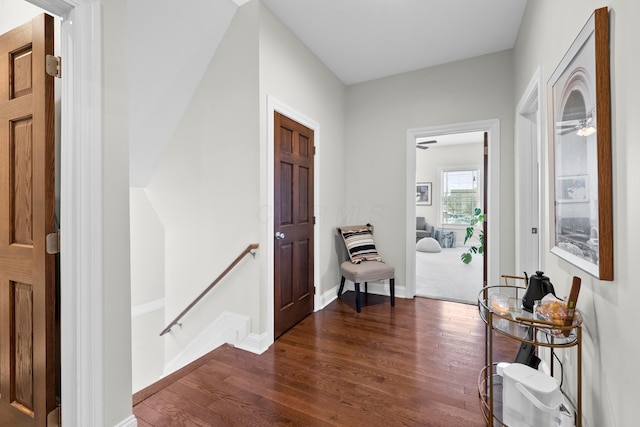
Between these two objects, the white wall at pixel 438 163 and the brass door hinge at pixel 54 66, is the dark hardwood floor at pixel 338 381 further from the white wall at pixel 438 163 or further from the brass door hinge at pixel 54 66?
the white wall at pixel 438 163

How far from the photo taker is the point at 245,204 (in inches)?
99.9

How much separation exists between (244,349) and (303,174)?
1.76 metres

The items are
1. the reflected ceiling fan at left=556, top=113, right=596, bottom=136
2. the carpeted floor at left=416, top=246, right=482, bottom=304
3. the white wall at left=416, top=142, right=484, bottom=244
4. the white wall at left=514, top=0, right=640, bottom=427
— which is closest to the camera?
the white wall at left=514, top=0, right=640, bottom=427

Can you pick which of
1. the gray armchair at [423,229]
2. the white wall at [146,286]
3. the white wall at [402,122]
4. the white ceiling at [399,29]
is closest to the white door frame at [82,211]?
the white ceiling at [399,29]

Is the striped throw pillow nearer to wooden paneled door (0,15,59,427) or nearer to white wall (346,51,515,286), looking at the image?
white wall (346,51,515,286)

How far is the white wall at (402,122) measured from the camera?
3.24 metres

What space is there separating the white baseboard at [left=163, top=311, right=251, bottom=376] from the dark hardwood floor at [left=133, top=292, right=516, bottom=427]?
0.44 feet

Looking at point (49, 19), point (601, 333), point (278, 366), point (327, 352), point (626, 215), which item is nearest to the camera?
point (626, 215)

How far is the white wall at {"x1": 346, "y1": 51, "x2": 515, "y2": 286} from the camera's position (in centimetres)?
324

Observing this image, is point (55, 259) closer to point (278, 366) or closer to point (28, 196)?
point (28, 196)

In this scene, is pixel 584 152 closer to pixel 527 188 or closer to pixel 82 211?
pixel 527 188

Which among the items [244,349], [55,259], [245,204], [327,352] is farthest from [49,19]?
[327,352]

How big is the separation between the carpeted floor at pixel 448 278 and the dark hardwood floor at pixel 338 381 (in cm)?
95

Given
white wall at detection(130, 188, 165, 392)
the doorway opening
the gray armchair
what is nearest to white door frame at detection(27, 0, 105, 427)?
white wall at detection(130, 188, 165, 392)
